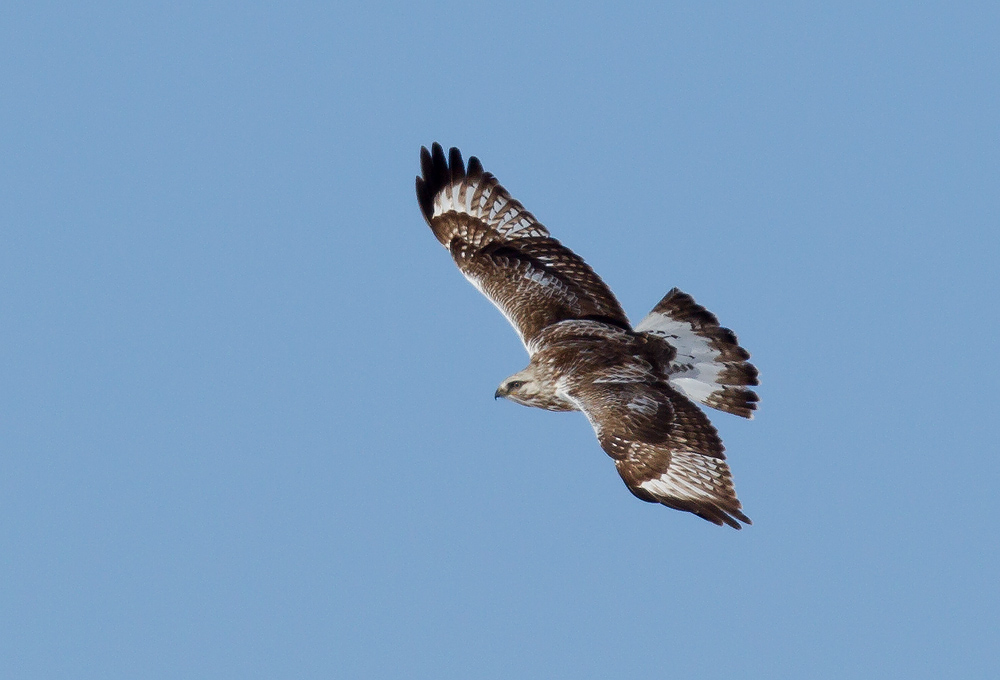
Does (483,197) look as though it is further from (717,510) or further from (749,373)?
(717,510)

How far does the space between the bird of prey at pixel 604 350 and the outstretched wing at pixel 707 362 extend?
0.01 meters

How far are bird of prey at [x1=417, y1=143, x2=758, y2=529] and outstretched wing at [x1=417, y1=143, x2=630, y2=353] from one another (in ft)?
0.04

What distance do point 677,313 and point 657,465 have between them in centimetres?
194

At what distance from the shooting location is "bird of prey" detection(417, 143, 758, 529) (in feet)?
41.1

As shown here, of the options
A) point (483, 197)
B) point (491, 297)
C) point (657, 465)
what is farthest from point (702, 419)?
point (483, 197)

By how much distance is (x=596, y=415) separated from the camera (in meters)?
12.9

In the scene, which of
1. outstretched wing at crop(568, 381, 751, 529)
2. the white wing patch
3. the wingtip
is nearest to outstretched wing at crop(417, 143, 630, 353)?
the wingtip

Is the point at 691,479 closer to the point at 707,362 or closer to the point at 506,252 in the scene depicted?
the point at 707,362

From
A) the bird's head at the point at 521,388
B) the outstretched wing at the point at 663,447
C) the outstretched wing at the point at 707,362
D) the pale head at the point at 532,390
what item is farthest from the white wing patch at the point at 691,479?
the bird's head at the point at 521,388

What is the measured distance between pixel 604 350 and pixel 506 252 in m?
1.98

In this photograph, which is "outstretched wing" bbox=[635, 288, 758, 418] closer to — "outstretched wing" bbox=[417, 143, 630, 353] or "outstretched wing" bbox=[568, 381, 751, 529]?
"outstretched wing" bbox=[568, 381, 751, 529]

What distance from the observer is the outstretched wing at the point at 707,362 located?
13.6 metres

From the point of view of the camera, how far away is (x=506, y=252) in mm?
14953

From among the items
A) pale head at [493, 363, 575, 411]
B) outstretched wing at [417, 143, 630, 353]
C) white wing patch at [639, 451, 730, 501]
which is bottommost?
white wing patch at [639, 451, 730, 501]
